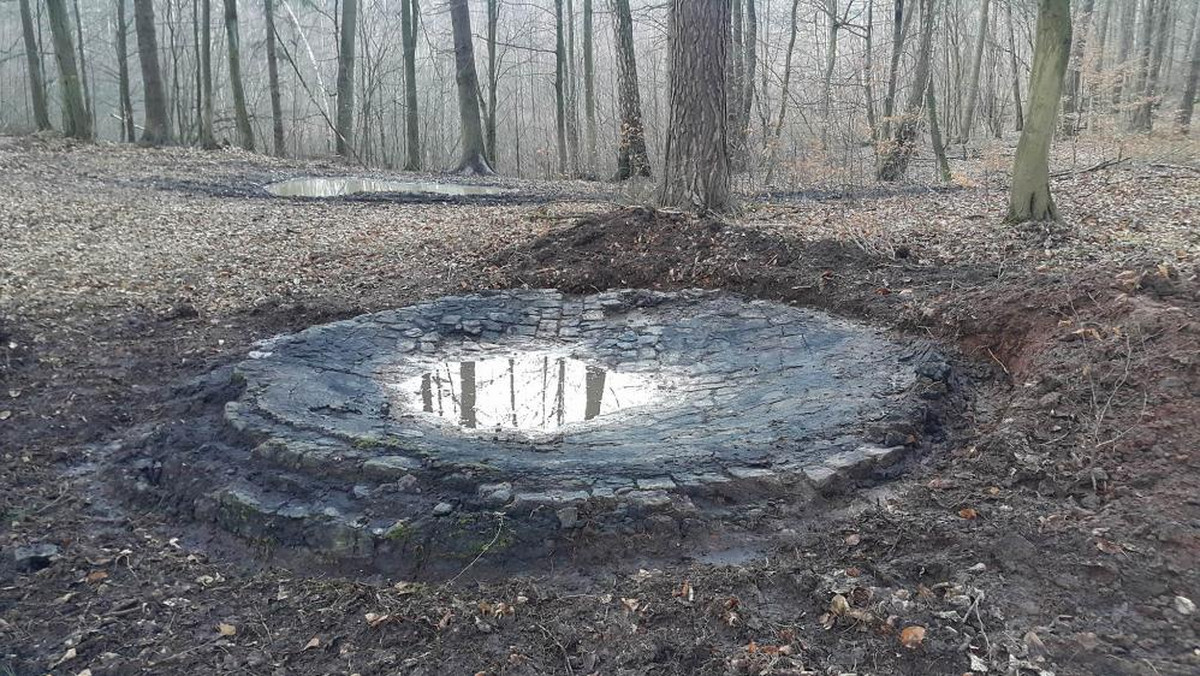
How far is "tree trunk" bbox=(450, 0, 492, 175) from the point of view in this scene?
17750 millimetres

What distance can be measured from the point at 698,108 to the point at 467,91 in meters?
10.0

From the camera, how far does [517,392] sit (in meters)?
6.12

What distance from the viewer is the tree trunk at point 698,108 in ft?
30.5

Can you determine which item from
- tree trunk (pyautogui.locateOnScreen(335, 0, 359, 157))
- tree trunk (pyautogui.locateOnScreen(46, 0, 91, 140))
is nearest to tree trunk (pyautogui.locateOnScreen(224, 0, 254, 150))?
tree trunk (pyautogui.locateOnScreen(335, 0, 359, 157))

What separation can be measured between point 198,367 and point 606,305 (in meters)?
3.57

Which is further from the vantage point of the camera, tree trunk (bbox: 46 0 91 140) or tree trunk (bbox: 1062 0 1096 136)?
tree trunk (bbox: 1062 0 1096 136)

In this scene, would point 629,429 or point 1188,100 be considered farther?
point 1188,100

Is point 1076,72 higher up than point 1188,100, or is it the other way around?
point 1076,72

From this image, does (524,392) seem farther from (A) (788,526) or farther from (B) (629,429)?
(A) (788,526)

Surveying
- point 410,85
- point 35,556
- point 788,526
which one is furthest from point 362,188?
point 788,526

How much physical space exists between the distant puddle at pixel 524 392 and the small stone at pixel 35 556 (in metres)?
2.28

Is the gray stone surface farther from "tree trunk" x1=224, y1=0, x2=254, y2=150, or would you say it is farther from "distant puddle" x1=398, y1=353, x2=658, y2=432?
"tree trunk" x1=224, y1=0, x2=254, y2=150

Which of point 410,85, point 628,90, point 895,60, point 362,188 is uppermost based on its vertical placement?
point 410,85

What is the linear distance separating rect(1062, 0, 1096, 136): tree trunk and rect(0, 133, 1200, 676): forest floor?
36.1 ft
